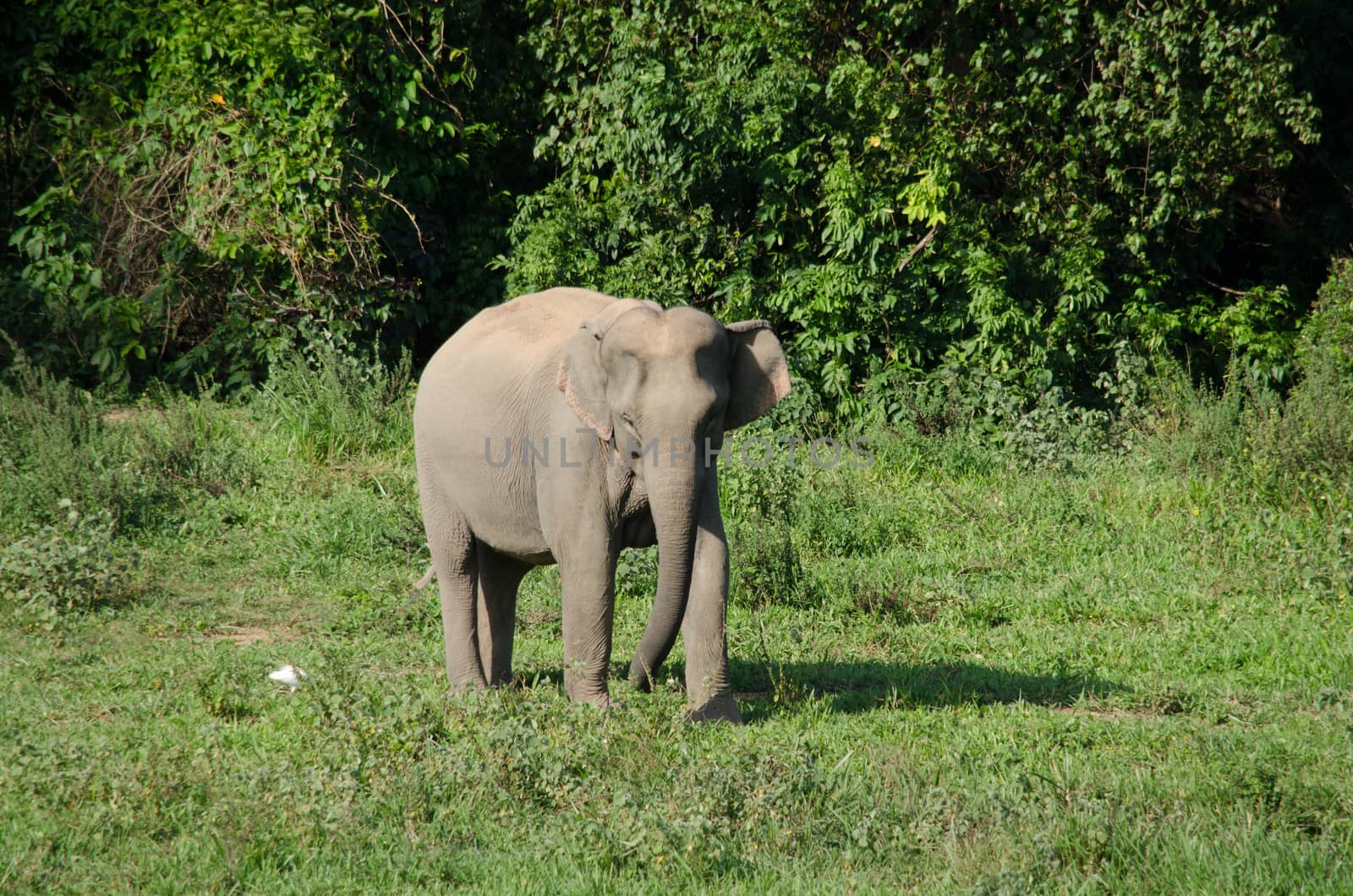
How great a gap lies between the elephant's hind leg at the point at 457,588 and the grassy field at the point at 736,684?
223mm

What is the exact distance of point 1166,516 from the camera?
9328 mm

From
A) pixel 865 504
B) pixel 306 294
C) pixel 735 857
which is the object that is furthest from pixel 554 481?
pixel 306 294

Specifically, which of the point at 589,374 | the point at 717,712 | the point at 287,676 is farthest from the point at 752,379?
the point at 287,676

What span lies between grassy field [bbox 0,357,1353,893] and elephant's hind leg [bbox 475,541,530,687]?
0.81 ft

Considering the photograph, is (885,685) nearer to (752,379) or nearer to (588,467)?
(752,379)

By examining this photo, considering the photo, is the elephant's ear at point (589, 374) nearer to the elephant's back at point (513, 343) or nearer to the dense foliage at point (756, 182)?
the elephant's back at point (513, 343)

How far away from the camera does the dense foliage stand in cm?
1201

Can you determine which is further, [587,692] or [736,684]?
[736,684]

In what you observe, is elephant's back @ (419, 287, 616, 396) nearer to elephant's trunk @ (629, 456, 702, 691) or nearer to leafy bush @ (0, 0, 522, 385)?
elephant's trunk @ (629, 456, 702, 691)

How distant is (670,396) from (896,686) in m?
2.25

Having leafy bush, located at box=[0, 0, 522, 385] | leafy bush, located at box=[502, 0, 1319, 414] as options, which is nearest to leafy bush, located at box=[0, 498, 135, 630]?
leafy bush, located at box=[0, 0, 522, 385]

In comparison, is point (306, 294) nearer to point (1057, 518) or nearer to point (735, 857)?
point (1057, 518)

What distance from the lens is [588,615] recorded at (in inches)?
230

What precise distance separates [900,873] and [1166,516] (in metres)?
5.70
